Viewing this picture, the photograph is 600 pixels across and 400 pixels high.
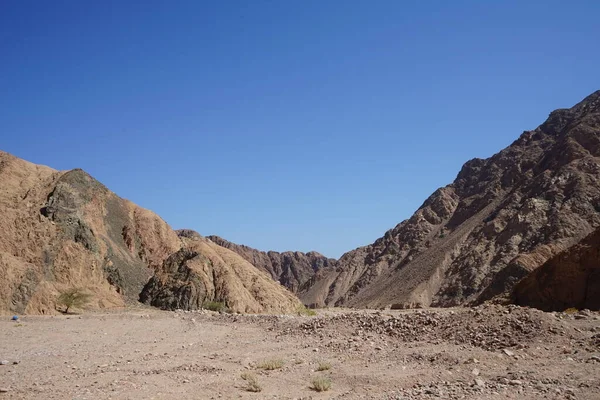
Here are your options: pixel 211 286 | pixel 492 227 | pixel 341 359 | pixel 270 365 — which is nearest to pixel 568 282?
pixel 211 286

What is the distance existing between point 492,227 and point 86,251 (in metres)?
60.4

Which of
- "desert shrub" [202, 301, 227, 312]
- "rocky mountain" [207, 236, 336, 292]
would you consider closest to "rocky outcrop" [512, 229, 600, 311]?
"desert shrub" [202, 301, 227, 312]

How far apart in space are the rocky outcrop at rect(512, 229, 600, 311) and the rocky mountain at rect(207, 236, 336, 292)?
108m

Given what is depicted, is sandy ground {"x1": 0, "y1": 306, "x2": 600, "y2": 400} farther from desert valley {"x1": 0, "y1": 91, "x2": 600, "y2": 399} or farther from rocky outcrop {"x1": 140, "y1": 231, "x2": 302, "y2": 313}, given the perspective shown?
rocky outcrop {"x1": 140, "y1": 231, "x2": 302, "y2": 313}

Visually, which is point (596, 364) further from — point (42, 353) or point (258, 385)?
point (42, 353)

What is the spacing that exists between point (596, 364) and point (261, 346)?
840 cm

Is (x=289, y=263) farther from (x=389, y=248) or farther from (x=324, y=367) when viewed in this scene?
(x=324, y=367)

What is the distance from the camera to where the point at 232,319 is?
1962cm

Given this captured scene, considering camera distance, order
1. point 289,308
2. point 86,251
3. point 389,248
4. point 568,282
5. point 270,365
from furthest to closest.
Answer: point 389,248 → point 289,308 → point 568,282 → point 86,251 → point 270,365

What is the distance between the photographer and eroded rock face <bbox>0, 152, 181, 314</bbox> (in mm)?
26922

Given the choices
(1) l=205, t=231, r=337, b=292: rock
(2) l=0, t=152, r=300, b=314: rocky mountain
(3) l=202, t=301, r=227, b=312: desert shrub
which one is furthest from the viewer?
(1) l=205, t=231, r=337, b=292: rock

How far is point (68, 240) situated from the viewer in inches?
1255

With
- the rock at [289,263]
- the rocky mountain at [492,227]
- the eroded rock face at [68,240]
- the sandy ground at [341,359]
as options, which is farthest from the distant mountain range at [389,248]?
the rock at [289,263]

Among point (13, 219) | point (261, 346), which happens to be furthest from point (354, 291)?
point (261, 346)
